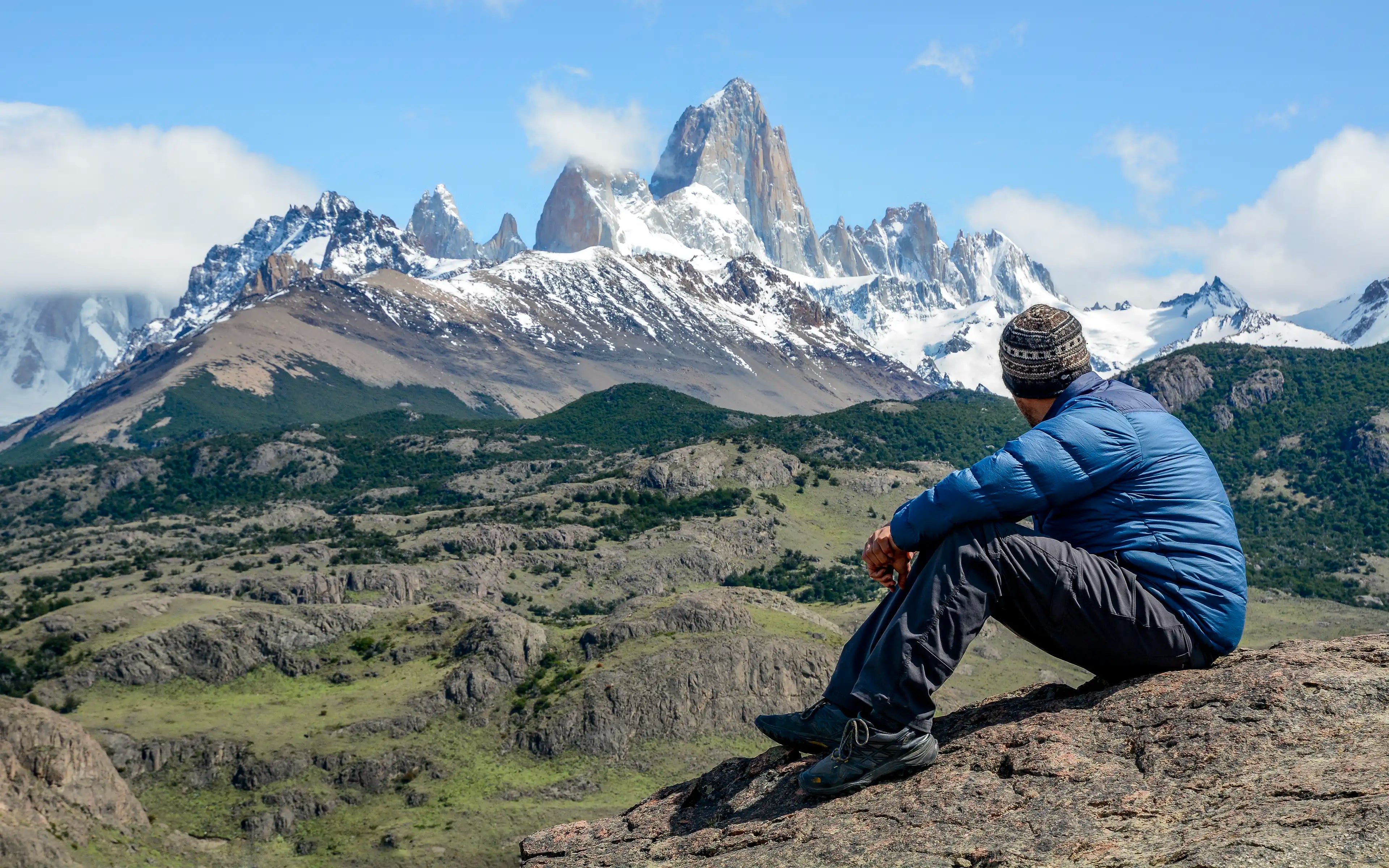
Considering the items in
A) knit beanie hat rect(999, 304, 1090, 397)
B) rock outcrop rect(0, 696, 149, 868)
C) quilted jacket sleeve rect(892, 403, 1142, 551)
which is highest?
knit beanie hat rect(999, 304, 1090, 397)

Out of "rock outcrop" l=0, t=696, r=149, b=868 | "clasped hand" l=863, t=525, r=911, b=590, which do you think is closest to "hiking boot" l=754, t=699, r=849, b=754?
"clasped hand" l=863, t=525, r=911, b=590

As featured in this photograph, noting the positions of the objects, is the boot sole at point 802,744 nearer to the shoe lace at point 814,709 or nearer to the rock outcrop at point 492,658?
the shoe lace at point 814,709

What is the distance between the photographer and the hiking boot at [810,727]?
412 inches

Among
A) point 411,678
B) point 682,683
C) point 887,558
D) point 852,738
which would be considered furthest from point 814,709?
point 411,678

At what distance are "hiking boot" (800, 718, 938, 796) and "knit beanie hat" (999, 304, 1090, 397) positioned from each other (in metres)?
3.22

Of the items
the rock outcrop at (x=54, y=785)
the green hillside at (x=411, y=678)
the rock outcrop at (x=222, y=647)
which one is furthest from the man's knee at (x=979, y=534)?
the rock outcrop at (x=222, y=647)

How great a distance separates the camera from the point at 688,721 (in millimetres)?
97312

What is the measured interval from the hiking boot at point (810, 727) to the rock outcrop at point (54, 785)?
57432 millimetres

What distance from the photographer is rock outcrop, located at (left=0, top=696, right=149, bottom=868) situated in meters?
60.0

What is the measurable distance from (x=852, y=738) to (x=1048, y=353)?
12.5 ft

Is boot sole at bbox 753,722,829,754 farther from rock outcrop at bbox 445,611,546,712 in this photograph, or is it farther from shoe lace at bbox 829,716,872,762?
rock outcrop at bbox 445,611,546,712

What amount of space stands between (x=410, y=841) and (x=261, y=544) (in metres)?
97.6

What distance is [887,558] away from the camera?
10406 mm

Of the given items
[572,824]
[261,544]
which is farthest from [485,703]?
[572,824]
